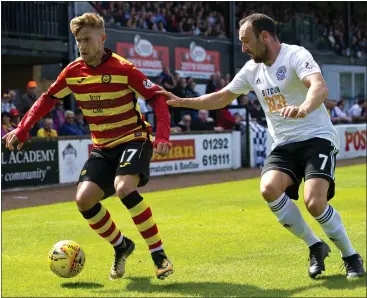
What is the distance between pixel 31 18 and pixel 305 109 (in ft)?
55.4

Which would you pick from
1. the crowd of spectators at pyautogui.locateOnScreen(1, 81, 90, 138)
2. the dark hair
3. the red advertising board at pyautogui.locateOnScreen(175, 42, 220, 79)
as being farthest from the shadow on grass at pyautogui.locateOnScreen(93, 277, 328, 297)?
the red advertising board at pyautogui.locateOnScreen(175, 42, 220, 79)

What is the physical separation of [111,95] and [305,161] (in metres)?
1.77

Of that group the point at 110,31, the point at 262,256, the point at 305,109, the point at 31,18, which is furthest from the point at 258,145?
the point at 305,109

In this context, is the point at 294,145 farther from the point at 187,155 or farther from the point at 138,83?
the point at 187,155

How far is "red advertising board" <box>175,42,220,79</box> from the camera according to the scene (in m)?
26.5

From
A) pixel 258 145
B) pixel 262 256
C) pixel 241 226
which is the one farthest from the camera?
pixel 258 145

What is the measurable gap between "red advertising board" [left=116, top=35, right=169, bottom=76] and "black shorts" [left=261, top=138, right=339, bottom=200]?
58.4 ft

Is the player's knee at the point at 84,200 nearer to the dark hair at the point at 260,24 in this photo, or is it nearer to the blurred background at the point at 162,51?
the dark hair at the point at 260,24

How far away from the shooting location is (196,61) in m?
27.2

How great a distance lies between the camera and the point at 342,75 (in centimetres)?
3784

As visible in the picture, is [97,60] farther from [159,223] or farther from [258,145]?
[258,145]

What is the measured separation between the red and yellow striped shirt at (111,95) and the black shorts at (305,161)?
1160mm

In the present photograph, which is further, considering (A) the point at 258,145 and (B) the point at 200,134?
(A) the point at 258,145

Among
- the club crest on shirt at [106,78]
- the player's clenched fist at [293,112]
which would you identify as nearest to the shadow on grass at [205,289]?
the player's clenched fist at [293,112]
